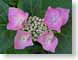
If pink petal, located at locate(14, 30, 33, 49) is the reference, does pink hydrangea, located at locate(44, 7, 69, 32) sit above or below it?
above

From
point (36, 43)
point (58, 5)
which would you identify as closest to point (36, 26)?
point (36, 43)

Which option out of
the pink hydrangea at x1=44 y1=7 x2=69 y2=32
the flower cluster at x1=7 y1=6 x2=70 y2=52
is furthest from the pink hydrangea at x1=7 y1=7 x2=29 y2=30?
A: the pink hydrangea at x1=44 y1=7 x2=69 y2=32

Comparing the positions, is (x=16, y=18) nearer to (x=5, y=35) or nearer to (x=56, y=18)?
(x=5, y=35)

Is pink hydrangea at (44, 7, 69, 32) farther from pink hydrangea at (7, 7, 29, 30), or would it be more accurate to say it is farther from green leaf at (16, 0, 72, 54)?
pink hydrangea at (7, 7, 29, 30)

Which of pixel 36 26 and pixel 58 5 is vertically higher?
pixel 58 5

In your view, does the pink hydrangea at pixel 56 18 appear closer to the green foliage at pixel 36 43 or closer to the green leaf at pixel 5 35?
the green foliage at pixel 36 43

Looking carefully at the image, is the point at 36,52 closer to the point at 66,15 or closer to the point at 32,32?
the point at 32,32
